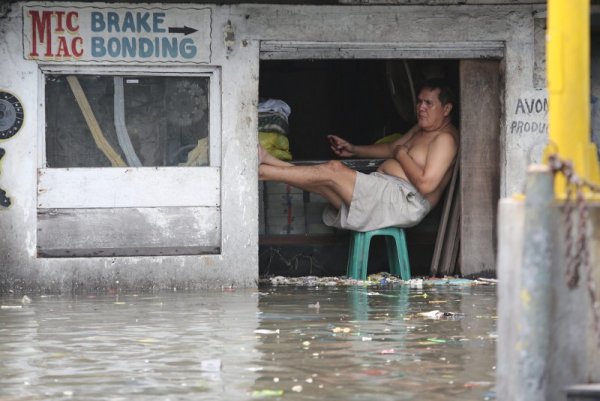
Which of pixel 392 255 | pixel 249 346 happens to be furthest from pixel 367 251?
pixel 249 346

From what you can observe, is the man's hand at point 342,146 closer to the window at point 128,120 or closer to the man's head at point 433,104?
the man's head at point 433,104

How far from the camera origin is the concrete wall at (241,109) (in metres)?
12.1

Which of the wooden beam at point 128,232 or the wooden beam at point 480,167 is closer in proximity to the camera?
the wooden beam at point 128,232

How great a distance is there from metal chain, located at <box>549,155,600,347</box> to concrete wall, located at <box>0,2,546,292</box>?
7.10 metres

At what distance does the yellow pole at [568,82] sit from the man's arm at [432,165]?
25.4ft

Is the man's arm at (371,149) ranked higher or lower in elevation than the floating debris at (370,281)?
higher

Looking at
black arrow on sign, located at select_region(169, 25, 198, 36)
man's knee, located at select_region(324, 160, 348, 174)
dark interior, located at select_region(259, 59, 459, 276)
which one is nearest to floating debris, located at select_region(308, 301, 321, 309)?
man's knee, located at select_region(324, 160, 348, 174)

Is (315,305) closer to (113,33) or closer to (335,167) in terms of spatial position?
(335,167)

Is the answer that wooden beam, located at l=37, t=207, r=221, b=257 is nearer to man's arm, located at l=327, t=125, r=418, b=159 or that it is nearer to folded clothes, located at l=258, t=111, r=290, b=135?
folded clothes, located at l=258, t=111, r=290, b=135

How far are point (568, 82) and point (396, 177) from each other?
7994 mm

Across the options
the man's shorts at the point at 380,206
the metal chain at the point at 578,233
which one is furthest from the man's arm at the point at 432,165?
the metal chain at the point at 578,233

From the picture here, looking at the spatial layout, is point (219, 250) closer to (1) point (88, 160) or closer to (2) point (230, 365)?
(1) point (88, 160)

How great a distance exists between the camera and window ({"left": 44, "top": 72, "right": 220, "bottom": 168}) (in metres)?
12.4

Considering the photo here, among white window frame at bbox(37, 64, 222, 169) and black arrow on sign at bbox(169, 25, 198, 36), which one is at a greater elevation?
black arrow on sign at bbox(169, 25, 198, 36)
